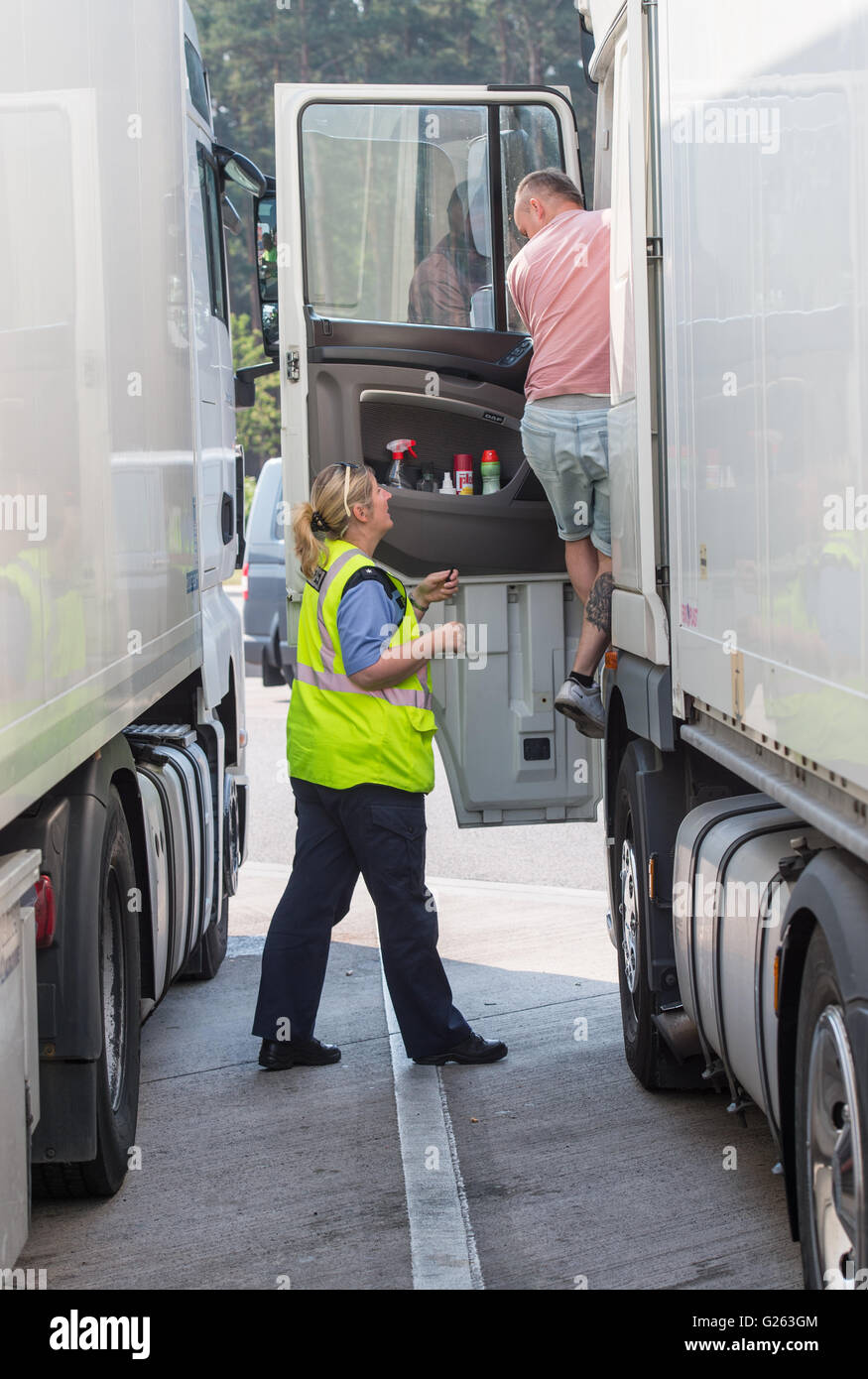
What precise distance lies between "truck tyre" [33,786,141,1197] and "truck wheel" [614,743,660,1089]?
1.53 m

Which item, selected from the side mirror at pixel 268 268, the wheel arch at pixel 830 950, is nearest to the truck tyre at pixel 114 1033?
the wheel arch at pixel 830 950

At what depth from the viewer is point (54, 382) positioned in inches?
146

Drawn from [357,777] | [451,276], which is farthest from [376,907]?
[451,276]

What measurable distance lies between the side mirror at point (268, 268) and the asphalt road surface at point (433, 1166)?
2713 mm

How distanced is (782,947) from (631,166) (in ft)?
8.84

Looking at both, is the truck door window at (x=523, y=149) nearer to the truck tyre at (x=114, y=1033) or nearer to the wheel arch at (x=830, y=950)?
the truck tyre at (x=114, y=1033)

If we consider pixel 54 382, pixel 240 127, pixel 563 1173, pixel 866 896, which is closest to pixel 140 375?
pixel 54 382

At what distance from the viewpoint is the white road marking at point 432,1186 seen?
160 inches

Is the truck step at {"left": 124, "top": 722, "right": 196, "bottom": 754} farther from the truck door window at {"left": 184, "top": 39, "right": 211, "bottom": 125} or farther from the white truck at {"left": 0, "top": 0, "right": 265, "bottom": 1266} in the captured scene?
the truck door window at {"left": 184, "top": 39, "right": 211, "bottom": 125}

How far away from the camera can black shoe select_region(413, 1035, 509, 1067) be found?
5762mm

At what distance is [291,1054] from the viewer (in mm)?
5816

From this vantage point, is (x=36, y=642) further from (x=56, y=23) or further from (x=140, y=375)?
(x=140, y=375)

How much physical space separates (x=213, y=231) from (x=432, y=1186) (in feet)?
15.8

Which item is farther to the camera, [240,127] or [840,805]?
[240,127]
